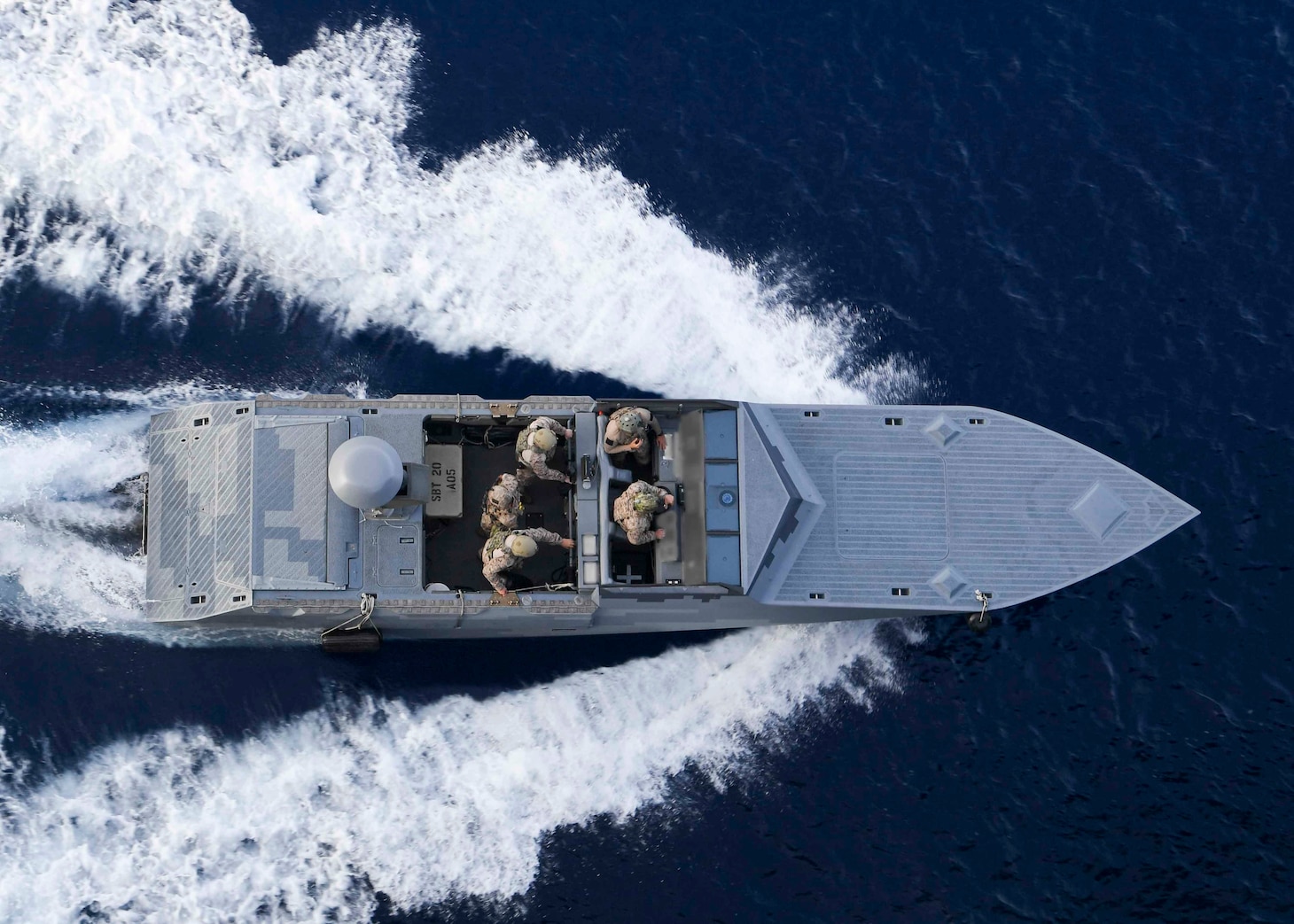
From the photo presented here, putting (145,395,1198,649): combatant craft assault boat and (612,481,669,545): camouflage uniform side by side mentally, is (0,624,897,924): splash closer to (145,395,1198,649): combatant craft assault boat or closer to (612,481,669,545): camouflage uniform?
(145,395,1198,649): combatant craft assault boat

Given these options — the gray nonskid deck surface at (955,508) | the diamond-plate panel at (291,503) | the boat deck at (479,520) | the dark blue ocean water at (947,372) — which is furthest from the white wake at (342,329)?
the diamond-plate panel at (291,503)

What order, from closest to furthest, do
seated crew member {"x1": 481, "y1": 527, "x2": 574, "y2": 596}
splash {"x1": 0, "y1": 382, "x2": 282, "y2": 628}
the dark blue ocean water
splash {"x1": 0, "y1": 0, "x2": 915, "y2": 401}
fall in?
seated crew member {"x1": 481, "y1": 527, "x2": 574, "y2": 596}
the dark blue ocean water
splash {"x1": 0, "y1": 382, "x2": 282, "y2": 628}
splash {"x1": 0, "y1": 0, "x2": 915, "y2": 401}

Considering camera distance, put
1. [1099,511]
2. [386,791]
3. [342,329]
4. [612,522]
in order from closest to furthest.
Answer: [612,522]
[386,791]
[1099,511]
[342,329]

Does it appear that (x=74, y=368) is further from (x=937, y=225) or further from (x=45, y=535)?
(x=937, y=225)

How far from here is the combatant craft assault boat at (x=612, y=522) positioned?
2038cm

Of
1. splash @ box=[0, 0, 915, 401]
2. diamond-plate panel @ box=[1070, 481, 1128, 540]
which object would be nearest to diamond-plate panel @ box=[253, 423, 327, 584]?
splash @ box=[0, 0, 915, 401]

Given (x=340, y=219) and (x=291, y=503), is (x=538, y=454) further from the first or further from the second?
(x=340, y=219)

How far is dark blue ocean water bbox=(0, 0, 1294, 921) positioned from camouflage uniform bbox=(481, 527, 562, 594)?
2.73m

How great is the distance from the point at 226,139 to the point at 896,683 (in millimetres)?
18788

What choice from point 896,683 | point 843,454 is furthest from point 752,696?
point 843,454

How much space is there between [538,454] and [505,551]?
194cm

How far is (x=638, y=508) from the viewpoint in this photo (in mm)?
20328

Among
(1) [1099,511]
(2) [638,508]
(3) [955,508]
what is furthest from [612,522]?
(1) [1099,511]

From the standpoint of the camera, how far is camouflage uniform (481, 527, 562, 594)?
66.2 feet
